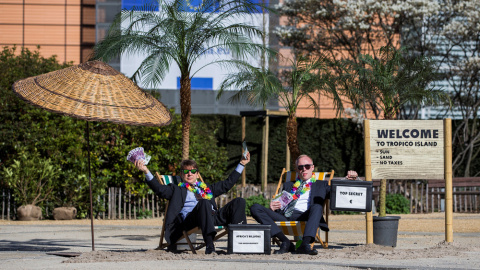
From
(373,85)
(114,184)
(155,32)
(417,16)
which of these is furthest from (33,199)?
(417,16)

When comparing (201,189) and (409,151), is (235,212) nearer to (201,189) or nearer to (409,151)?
(201,189)

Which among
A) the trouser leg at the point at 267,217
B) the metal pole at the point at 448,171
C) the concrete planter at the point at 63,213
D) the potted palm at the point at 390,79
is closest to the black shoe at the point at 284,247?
the trouser leg at the point at 267,217

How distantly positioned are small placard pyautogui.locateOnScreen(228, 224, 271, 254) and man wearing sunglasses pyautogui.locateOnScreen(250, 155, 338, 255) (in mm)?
308

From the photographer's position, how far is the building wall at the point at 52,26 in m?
30.5

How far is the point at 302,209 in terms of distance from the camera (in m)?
7.93

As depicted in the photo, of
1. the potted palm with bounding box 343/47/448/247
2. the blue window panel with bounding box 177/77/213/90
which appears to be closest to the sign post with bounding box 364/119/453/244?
the potted palm with bounding box 343/47/448/247

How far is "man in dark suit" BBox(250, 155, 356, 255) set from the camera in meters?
7.45

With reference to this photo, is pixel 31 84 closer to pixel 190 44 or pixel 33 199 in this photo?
pixel 190 44

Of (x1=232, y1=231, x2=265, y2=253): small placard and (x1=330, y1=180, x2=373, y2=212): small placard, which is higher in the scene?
(x1=330, y1=180, x2=373, y2=212): small placard

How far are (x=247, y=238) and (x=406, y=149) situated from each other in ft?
7.99

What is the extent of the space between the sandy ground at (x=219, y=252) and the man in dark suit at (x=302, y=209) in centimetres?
31

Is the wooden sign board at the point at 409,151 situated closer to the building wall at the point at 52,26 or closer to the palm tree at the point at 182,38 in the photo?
the palm tree at the point at 182,38

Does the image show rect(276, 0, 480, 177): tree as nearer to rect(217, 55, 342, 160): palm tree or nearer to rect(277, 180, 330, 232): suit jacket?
rect(217, 55, 342, 160): palm tree

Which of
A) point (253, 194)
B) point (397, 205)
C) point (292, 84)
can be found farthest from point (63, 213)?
point (397, 205)
